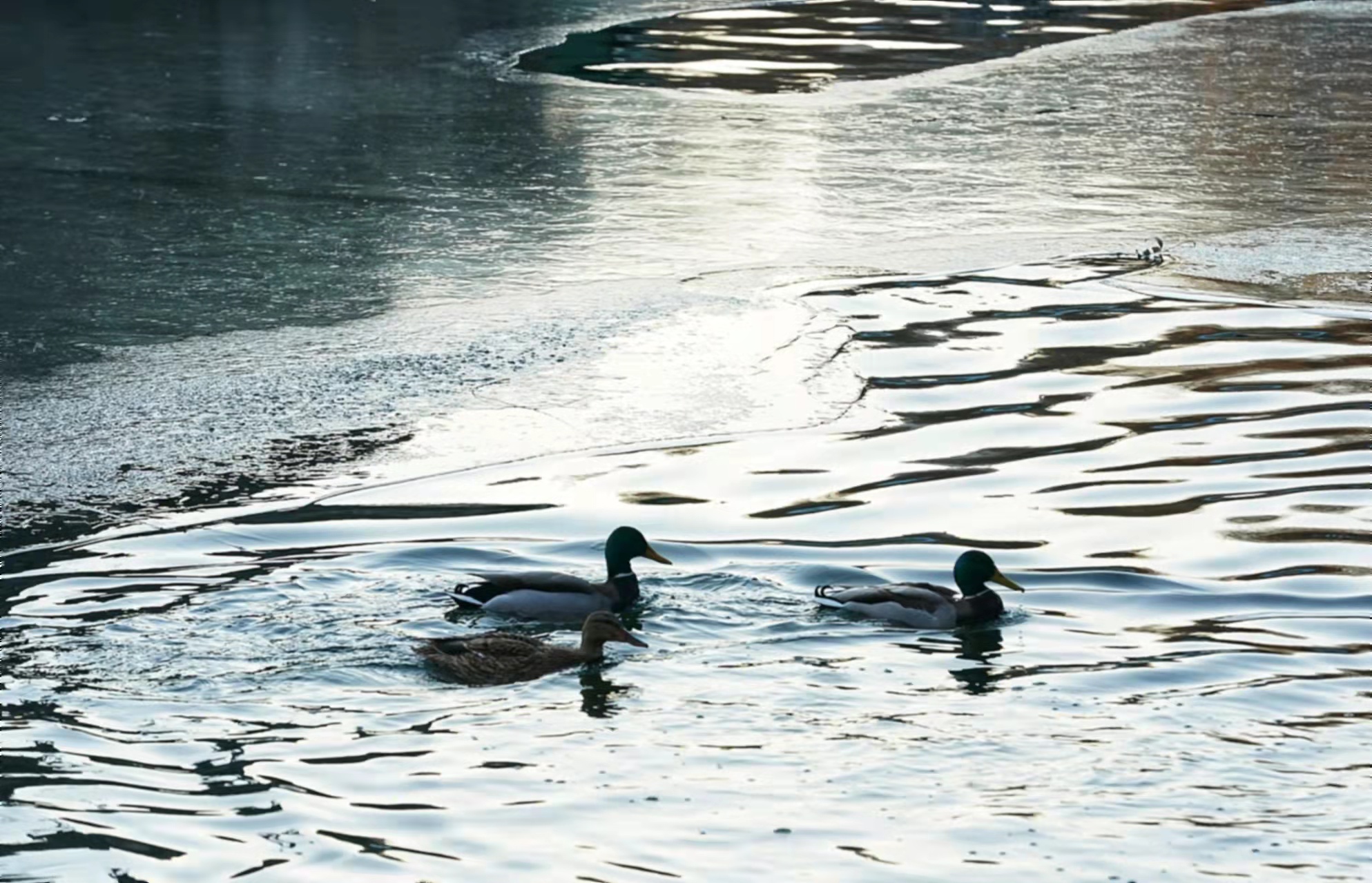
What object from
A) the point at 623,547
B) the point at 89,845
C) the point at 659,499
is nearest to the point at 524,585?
the point at 623,547

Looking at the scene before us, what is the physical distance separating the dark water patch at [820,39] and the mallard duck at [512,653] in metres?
13.0

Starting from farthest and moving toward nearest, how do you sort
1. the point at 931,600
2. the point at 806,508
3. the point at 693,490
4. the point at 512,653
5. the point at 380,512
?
the point at 693,490
the point at 806,508
the point at 380,512
the point at 931,600
the point at 512,653

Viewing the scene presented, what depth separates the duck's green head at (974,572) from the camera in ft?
27.0

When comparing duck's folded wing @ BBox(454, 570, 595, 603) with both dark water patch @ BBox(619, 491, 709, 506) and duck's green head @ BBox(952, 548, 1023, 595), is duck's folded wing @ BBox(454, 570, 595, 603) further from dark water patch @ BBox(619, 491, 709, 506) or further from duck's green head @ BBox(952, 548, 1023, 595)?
duck's green head @ BBox(952, 548, 1023, 595)

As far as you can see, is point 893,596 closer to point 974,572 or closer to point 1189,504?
point 974,572

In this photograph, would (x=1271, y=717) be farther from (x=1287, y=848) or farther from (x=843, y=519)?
(x=843, y=519)

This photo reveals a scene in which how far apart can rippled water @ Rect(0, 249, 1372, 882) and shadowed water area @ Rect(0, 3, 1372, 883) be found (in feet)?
0.08

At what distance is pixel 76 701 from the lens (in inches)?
276

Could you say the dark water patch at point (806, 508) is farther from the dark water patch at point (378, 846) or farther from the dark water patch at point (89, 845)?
the dark water patch at point (89, 845)

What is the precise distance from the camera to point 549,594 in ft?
27.0

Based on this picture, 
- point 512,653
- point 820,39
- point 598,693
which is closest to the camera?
point 598,693

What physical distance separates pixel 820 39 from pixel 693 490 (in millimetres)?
15970

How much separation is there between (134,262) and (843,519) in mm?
6232

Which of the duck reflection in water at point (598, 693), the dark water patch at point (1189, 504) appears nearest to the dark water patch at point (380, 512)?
the duck reflection in water at point (598, 693)
